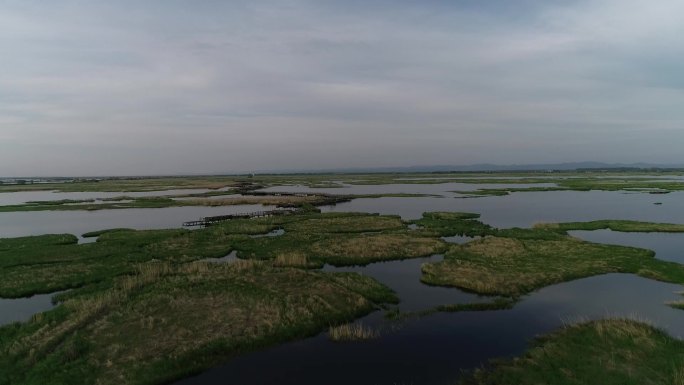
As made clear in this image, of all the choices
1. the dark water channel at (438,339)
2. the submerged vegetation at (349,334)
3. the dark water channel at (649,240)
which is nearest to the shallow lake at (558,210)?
the dark water channel at (649,240)

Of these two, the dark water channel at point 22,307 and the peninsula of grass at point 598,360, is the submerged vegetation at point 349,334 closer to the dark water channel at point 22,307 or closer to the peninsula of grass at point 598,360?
the peninsula of grass at point 598,360

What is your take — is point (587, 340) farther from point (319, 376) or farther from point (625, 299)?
point (319, 376)

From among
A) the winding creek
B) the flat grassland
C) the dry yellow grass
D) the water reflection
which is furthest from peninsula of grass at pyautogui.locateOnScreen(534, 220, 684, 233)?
the dry yellow grass

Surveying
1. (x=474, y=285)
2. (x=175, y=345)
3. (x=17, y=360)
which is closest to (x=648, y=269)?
(x=474, y=285)

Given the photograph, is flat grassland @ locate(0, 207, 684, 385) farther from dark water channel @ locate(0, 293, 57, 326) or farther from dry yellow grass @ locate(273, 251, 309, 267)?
dark water channel @ locate(0, 293, 57, 326)

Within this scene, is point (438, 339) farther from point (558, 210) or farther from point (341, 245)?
point (558, 210)
